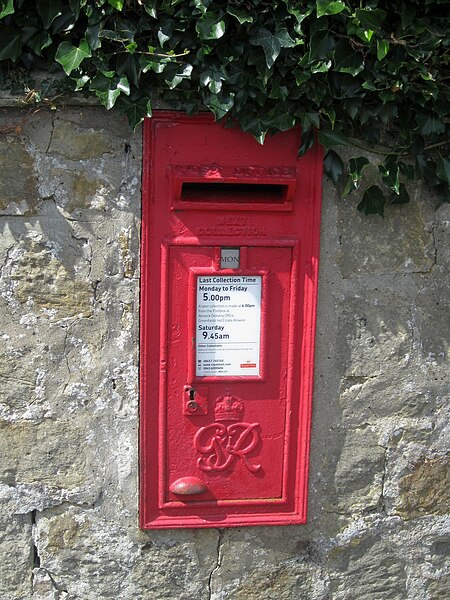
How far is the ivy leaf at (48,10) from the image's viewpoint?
184 cm

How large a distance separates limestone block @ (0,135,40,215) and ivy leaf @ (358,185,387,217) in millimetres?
1069

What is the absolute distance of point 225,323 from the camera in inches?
83.4

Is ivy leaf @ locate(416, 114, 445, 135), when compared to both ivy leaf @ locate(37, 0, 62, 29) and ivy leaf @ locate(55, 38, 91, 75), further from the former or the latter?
ivy leaf @ locate(37, 0, 62, 29)

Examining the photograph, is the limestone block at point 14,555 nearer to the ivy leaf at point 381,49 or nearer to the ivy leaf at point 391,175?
the ivy leaf at point 391,175

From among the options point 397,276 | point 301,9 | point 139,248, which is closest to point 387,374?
point 397,276

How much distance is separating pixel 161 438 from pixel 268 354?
1.51ft

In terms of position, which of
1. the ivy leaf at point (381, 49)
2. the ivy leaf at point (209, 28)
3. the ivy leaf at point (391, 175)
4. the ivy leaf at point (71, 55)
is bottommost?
the ivy leaf at point (391, 175)

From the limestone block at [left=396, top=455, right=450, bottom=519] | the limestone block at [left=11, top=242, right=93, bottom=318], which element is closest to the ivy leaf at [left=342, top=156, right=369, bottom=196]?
the limestone block at [left=11, top=242, right=93, bottom=318]

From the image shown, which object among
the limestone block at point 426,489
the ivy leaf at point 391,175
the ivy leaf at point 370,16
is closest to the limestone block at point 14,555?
the limestone block at point 426,489

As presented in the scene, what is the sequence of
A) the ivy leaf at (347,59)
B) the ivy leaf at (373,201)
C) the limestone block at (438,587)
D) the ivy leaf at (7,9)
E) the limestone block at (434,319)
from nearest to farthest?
the ivy leaf at (7,9) → the ivy leaf at (347,59) → the ivy leaf at (373,201) → the limestone block at (434,319) → the limestone block at (438,587)

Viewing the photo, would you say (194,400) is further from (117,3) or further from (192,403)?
(117,3)

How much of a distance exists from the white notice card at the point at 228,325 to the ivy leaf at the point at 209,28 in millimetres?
726

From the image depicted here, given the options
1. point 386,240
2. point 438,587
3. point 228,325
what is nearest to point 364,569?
point 438,587

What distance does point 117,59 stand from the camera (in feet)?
6.20
